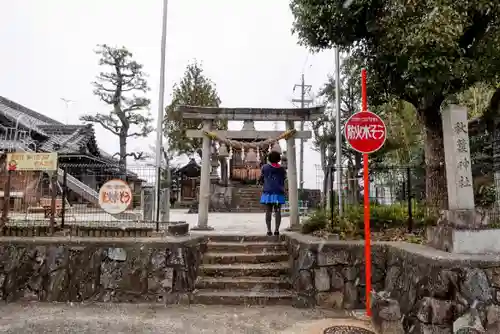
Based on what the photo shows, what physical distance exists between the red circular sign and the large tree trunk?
3.64 meters

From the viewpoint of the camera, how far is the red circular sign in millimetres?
5430

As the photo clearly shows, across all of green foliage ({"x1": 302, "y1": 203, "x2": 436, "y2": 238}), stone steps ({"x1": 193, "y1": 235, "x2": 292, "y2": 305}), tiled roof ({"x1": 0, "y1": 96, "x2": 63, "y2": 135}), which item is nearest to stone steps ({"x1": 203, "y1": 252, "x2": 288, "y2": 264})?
stone steps ({"x1": 193, "y1": 235, "x2": 292, "y2": 305})

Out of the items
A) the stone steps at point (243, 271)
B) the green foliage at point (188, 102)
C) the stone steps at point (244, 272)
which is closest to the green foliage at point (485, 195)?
the stone steps at point (244, 272)

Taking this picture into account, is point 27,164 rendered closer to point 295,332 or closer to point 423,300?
point 295,332

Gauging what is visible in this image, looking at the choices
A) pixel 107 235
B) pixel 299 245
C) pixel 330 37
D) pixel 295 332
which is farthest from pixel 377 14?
pixel 107 235

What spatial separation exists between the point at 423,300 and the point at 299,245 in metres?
2.56

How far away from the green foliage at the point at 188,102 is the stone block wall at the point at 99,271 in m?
21.9

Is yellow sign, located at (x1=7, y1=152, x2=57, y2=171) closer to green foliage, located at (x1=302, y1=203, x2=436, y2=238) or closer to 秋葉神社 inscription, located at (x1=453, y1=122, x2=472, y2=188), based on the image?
green foliage, located at (x1=302, y1=203, x2=436, y2=238)

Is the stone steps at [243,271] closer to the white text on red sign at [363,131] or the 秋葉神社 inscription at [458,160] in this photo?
the white text on red sign at [363,131]

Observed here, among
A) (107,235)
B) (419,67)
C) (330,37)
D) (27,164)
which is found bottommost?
(107,235)

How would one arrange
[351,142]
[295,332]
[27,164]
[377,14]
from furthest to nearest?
[377,14], [27,164], [351,142], [295,332]

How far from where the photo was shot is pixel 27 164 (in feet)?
22.9

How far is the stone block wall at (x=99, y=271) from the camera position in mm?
6246

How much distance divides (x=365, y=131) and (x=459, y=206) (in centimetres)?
163
